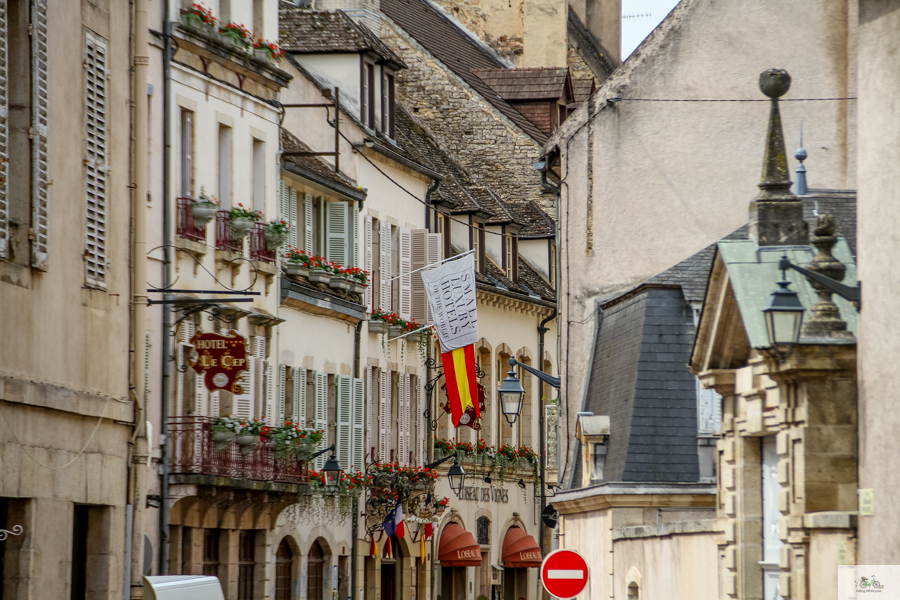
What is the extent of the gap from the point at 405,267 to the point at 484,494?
7366 mm

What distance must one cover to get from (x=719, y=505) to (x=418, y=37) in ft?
105

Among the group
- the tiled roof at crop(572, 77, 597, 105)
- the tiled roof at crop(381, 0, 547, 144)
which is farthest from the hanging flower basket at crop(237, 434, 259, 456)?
the tiled roof at crop(572, 77, 597, 105)

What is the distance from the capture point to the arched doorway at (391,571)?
3891cm

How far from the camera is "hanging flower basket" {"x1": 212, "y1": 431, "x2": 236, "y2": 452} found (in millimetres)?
27719

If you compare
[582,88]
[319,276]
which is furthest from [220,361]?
[582,88]

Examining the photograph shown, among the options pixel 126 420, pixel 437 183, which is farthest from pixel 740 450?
pixel 437 183

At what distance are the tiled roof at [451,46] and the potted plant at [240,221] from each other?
20.4 m

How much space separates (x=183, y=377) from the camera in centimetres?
2788

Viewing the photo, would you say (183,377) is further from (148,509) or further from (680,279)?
(680,279)

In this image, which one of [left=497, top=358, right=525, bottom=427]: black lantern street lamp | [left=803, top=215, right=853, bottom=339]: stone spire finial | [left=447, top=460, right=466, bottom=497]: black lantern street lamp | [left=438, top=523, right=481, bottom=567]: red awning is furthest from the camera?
[left=438, top=523, right=481, bottom=567]: red awning

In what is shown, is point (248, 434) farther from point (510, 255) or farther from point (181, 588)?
point (510, 255)

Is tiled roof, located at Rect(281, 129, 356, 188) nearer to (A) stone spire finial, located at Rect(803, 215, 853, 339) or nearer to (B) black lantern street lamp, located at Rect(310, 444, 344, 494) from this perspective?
(B) black lantern street lamp, located at Rect(310, 444, 344, 494)

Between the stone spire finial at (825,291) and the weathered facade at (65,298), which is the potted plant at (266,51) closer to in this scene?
the weathered facade at (65,298)

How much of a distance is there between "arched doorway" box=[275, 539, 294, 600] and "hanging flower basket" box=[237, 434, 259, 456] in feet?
13.6
